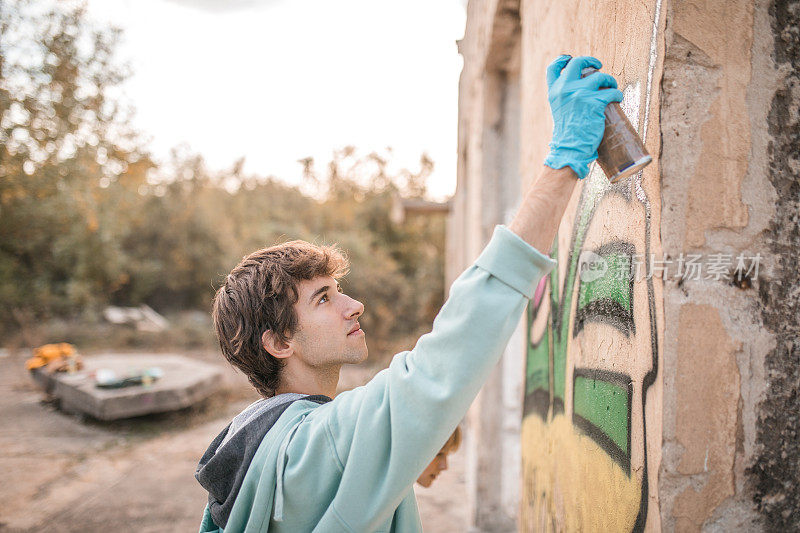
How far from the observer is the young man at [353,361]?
1.00 metres

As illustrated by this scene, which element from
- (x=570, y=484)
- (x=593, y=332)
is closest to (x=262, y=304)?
(x=593, y=332)

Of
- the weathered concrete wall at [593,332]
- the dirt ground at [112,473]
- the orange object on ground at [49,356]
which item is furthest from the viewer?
the orange object on ground at [49,356]

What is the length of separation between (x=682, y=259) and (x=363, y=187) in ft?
60.2

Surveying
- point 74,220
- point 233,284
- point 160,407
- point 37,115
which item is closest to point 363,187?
point 74,220

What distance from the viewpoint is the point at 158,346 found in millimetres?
12234

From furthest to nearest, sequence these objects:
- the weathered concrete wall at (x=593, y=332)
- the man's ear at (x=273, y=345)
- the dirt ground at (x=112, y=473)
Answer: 1. the dirt ground at (x=112, y=473)
2. the man's ear at (x=273, y=345)
3. the weathered concrete wall at (x=593, y=332)

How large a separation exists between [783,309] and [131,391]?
6.66 m

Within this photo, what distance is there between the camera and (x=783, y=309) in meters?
1.04

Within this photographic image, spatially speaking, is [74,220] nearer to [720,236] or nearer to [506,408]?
[506,408]

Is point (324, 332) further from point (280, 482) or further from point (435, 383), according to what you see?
point (435, 383)

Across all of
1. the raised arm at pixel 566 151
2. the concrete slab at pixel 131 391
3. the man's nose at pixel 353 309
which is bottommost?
the concrete slab at pixel 131 391

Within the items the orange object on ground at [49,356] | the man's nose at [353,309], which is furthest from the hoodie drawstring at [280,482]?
the orange object on ground at [49,356]

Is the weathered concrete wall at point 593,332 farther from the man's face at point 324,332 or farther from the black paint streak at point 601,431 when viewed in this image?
the man's face at point 324,332

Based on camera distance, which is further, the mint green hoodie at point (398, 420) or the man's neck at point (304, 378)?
the man's neck at point (304, 378)
